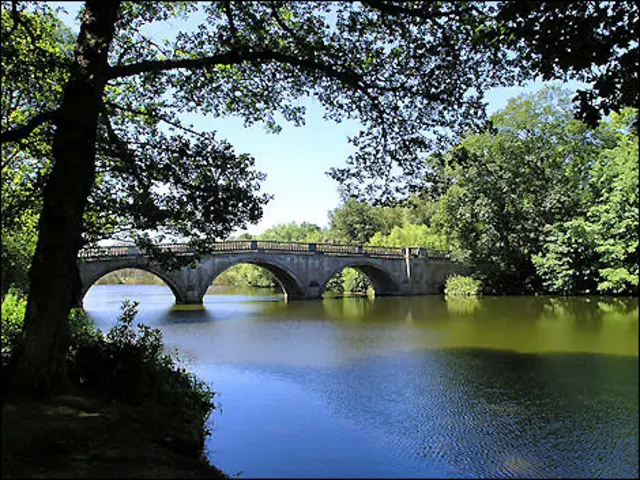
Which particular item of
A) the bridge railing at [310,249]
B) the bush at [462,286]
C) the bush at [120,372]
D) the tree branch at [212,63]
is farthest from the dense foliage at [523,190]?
the bush at [120,372]

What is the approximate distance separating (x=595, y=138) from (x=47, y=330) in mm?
27999

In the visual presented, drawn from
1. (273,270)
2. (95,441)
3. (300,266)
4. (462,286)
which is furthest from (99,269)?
(95,441)

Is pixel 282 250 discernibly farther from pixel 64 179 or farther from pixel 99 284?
pixel 99 284

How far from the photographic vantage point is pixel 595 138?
26.7 meters

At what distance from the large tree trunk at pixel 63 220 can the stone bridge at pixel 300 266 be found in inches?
766

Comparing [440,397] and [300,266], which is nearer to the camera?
[440,397]

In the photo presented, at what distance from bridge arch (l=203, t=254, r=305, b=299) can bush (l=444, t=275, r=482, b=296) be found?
10043mm

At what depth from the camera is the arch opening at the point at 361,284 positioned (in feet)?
126

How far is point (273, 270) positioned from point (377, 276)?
888 cm

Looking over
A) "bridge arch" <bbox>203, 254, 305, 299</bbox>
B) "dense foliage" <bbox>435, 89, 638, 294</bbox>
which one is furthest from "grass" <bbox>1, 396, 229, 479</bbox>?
"bridge arch" <bbox>203, 254, 305, 299</bbox>

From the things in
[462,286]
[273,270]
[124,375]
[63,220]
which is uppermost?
[273,270]

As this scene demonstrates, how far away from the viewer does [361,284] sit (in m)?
43.1

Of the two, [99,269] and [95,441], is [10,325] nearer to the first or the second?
[95,441]

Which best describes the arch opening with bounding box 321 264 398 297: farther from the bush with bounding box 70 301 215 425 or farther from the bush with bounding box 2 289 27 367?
the bush with bounding box 70 301 215 425
